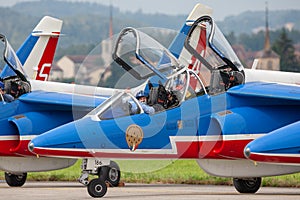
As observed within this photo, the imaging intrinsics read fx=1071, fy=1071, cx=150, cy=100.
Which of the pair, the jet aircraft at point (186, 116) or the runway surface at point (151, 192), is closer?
the runway surface at point (151, 192)

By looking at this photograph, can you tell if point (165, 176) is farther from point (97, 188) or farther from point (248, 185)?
point (97, 188)

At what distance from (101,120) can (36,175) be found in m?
8.82

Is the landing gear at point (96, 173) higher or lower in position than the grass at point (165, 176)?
higher

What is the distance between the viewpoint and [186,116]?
19.6 metres

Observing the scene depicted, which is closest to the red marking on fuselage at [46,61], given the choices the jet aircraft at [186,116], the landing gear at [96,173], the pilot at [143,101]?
the jet aircraft at [186,116]

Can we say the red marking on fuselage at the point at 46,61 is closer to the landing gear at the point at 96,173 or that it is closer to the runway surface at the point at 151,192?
the runway surface at the point at 151,192

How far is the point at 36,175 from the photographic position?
90.0 ft

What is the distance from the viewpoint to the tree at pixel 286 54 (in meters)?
90.8

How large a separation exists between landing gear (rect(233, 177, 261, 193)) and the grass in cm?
142

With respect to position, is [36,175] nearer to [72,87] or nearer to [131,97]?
[72,87]

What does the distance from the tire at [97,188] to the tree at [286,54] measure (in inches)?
2820

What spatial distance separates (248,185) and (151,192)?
6.45 ft

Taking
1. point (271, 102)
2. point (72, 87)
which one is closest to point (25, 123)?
point (72, 87)

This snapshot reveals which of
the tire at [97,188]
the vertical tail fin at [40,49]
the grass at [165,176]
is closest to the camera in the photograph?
the tire at [97,188]
